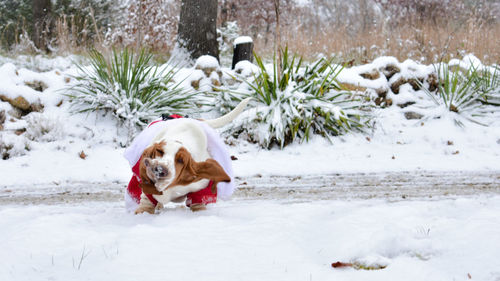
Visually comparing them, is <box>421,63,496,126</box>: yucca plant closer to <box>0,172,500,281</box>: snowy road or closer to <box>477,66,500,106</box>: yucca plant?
<box>477,66,500,106</box>: yucca plant

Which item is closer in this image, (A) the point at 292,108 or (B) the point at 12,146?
(B) the point at 12,146

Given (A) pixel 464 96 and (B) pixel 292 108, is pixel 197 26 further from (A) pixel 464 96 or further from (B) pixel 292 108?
(A) pixel 464 96

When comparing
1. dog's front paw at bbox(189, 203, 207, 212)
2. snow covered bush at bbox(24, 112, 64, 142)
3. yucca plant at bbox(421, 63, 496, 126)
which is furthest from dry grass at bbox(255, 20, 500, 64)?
dog's front paw at bbox(189, 203, 207, 212)

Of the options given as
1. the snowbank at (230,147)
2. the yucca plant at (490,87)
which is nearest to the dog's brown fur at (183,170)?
the snowbank at (230,147)

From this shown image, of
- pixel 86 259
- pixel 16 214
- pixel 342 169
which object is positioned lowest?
pixel 342 169

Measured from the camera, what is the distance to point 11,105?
6.17 metres

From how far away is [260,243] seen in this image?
2488 millimetres

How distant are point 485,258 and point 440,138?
14.9 feet

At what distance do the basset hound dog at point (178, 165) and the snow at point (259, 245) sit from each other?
0.49 feet

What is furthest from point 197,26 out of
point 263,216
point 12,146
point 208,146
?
point 263,216

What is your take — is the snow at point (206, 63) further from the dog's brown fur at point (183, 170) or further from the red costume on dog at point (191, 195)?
the dog's brown fur at point (183, 170)

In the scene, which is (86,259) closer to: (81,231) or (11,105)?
(81,231)

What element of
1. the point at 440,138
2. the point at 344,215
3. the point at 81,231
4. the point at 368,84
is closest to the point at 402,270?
the point at 344,215

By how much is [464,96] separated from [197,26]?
4.55 metres
